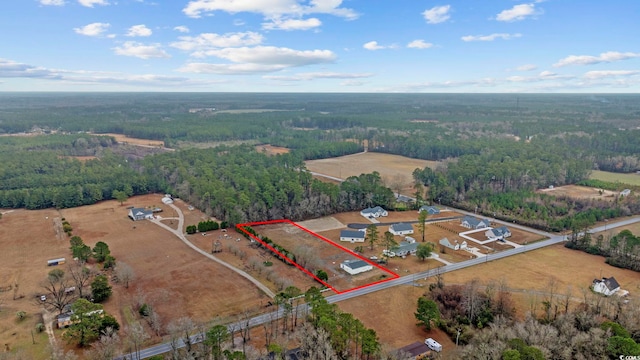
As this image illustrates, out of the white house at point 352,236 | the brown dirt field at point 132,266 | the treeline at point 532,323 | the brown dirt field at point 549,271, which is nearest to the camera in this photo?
the treeline at point 532,323

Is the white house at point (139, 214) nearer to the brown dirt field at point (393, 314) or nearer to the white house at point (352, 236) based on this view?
the white house at point (352, 236)

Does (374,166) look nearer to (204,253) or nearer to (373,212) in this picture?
(373,212)

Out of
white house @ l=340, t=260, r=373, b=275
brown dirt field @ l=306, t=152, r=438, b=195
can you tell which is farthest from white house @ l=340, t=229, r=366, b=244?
brown dirt field @ l=306, t=152, r=438, b=195

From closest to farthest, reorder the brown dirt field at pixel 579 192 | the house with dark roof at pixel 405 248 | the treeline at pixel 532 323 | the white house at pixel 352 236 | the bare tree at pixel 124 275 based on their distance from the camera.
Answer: the treeline at pixel 532 323 < the bare tree at pixel 124 275 < the house with dark roof at pixel 405 248 < the white house at pixel 352 236 < the brown dirt field at pixel 579 192

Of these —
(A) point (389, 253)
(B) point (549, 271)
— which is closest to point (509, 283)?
(B) point (549, 271)

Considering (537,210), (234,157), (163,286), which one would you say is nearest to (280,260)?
(163,286)

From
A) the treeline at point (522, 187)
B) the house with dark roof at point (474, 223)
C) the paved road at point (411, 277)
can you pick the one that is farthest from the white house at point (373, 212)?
the paved road at point (411, 277)

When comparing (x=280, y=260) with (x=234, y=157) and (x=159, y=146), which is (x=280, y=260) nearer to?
(x=234, y=157)
